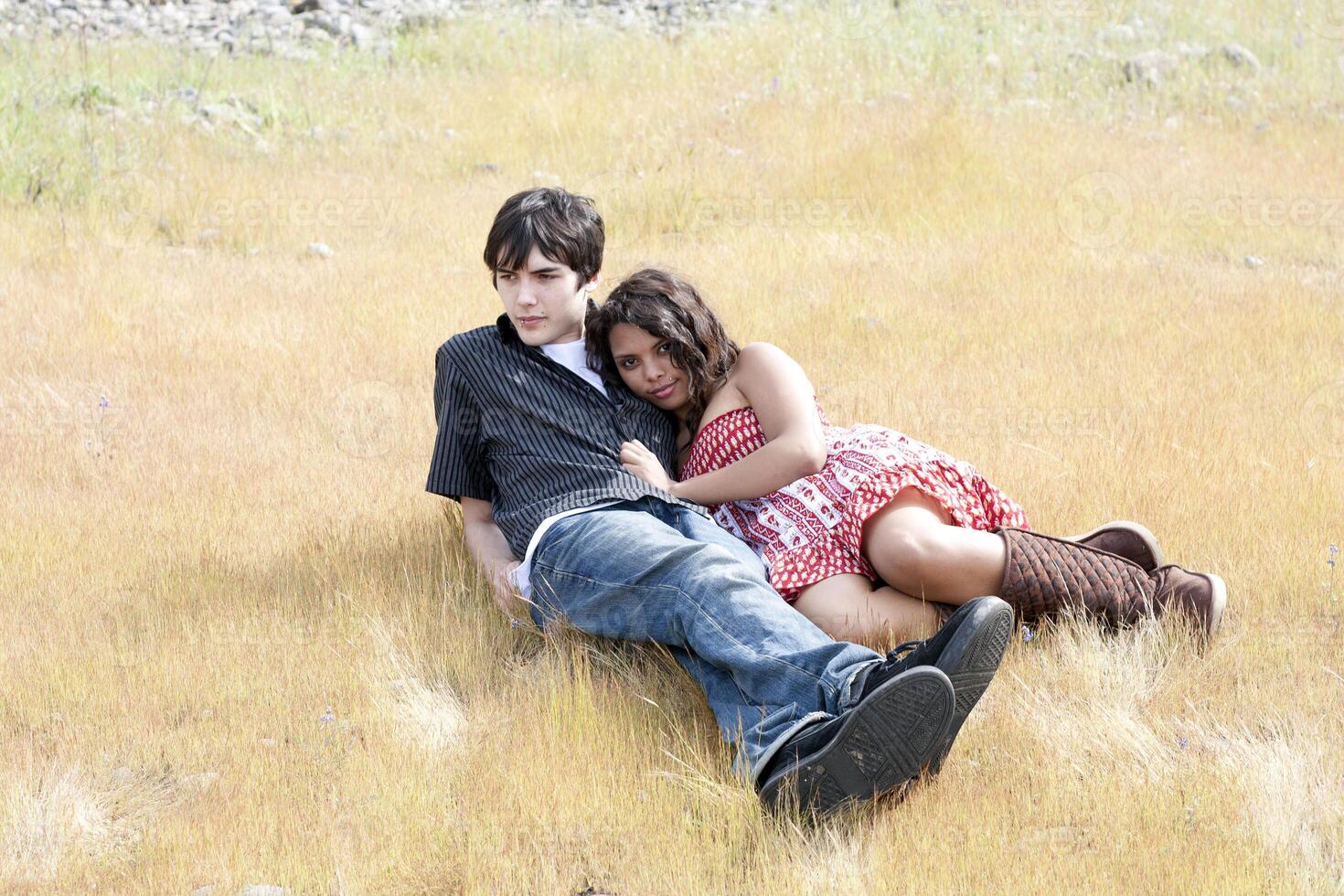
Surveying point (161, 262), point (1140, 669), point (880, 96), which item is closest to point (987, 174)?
point (880, 96)

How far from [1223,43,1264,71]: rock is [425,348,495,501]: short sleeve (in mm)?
9956

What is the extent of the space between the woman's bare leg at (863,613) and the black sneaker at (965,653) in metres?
0.65

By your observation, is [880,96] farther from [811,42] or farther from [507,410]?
[507,410]

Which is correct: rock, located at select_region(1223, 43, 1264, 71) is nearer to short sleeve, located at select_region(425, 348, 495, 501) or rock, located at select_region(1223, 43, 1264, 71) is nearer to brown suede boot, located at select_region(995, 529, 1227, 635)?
brown suede boot, located at select_region(995, 529, 1227, 635)

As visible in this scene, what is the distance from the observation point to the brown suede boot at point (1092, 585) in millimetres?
3268

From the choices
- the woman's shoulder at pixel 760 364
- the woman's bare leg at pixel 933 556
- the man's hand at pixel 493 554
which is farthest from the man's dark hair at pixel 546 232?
the woman's bare leg at pixel 933 556

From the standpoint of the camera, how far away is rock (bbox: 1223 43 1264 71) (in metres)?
11.3

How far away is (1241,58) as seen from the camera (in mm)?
11375

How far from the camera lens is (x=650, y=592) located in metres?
3.02

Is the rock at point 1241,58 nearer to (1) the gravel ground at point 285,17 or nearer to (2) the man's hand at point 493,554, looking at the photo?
(1) the gravel ground at point 285,17

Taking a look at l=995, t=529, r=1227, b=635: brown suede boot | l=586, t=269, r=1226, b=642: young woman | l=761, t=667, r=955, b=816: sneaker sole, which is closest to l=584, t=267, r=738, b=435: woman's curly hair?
l=586, t=269, r=1226, b=642: young woman

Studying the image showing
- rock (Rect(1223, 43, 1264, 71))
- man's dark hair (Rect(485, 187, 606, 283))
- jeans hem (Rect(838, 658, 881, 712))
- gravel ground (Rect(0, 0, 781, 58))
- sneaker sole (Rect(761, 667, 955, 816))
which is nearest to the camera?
sneaker sole (Rect(761, 667, 955, 816))

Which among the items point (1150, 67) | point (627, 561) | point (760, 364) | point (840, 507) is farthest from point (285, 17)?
point (627, 561)

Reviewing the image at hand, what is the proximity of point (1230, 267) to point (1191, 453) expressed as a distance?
3.14 m
